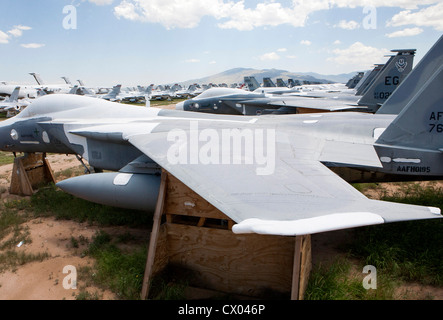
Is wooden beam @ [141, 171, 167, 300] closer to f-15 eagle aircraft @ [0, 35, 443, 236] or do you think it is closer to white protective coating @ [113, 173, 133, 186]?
f-15 eagle aircraft @ [0, 35, 443, 236]

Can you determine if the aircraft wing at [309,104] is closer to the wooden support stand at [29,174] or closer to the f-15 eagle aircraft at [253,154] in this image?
the f-15 eagle aircraft at [253,154]

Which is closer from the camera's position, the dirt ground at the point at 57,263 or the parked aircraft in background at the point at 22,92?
the dirt ground at the point at 57,263

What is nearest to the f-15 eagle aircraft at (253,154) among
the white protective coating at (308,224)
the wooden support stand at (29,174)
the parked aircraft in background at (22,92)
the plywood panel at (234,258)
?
the white protective coating at (308,224)

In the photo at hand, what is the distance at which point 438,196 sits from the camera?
24.4 ft

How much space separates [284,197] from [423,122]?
3.78m

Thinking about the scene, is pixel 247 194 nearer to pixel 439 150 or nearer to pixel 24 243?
pixel 439 150

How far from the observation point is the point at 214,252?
416 centimetres

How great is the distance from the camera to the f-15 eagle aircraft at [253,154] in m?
2.56

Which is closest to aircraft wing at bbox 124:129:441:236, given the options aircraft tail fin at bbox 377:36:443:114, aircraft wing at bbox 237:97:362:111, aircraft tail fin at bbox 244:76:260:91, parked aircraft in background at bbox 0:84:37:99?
aircraft tail fin at bbox 377:36:443:114

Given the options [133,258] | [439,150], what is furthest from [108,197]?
[439,150]

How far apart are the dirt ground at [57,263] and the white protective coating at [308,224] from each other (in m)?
2.63

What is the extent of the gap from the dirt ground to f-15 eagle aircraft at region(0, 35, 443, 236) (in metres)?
1.20

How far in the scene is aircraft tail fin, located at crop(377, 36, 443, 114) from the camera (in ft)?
21.4
